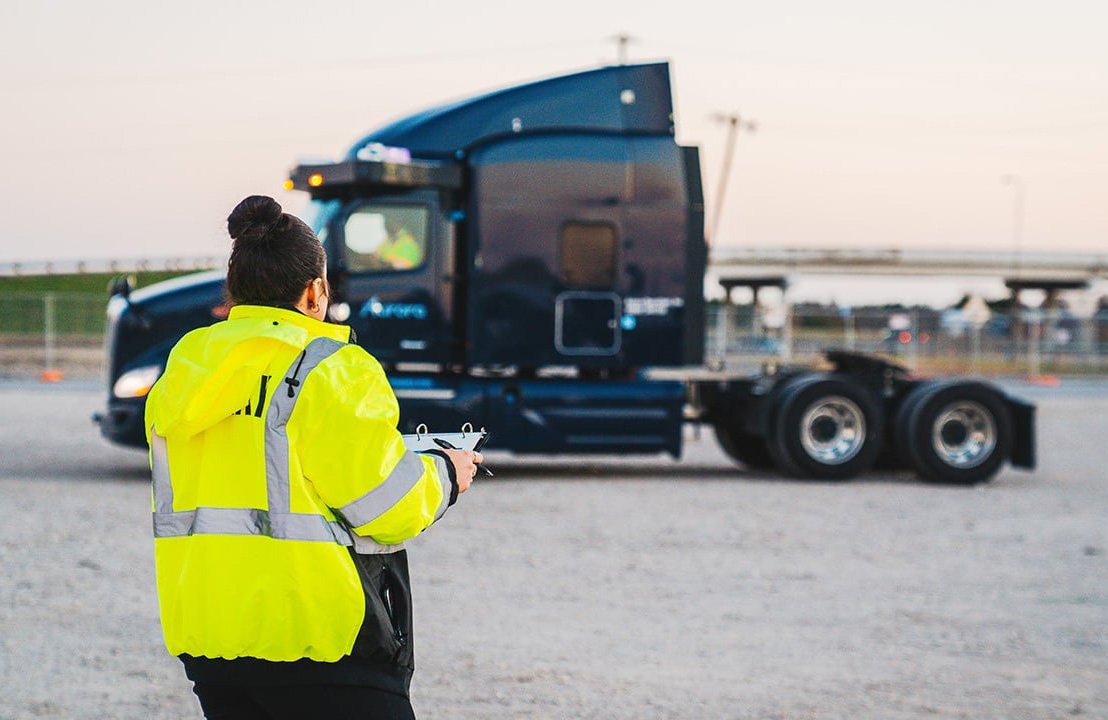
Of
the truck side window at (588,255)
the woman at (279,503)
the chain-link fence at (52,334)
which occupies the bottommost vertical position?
the chain-link fence at (52,334)

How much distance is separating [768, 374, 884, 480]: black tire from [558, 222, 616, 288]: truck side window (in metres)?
2.21

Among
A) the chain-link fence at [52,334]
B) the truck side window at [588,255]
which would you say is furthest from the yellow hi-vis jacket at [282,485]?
the chain-link fence at [52,334]

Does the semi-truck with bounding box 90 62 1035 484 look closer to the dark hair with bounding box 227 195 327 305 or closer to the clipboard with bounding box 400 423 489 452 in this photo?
the clipboard with bounding box 400 423 489 452

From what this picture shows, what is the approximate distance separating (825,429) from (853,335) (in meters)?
22.5

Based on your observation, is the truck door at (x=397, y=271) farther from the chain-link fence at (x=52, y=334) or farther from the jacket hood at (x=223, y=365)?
the chain-link fence at (x=52, y=334)

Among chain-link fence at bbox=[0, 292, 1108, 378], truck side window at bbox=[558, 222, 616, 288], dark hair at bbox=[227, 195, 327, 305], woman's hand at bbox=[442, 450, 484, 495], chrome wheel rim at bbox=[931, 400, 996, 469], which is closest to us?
dark hair at bbox=[227, 195, 327, 305]

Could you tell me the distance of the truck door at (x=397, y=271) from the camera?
1383cm

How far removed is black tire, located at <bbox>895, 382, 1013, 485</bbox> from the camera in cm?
1462

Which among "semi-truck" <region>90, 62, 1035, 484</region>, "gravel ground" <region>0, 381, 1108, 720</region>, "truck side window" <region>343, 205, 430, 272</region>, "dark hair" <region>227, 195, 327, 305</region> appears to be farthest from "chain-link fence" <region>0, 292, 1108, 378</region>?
"dark hair" <region>227, 195, 327, 305</region>

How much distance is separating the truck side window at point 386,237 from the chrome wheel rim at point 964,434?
5.38 meters

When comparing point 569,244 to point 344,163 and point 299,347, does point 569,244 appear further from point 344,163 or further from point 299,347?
point 299,347

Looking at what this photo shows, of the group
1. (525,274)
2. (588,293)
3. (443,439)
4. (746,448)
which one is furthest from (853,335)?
(443,439)

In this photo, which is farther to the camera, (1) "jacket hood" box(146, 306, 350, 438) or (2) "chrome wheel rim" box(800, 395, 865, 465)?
(2) "chrome wheel rim" box(800, 395, 865, 465)

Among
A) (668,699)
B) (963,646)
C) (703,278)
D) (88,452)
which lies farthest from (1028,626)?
(88,452)
